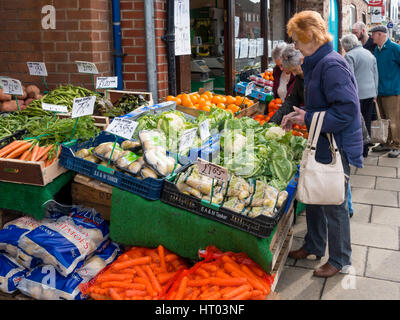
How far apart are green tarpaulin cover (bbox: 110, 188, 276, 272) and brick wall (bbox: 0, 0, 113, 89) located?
8.61ft

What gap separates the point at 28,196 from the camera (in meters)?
3.78

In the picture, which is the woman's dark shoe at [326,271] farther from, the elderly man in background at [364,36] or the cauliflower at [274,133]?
the elderly man in background at [364,36]

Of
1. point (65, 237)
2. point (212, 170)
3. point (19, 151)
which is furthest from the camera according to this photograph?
point (19, 151)

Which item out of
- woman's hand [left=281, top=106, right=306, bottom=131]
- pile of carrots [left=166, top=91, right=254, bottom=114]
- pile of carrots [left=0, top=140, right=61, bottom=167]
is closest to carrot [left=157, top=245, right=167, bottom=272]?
pile of carrots [left=0, top=140, right=61, bottom=167]

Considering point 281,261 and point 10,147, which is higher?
point 10,147

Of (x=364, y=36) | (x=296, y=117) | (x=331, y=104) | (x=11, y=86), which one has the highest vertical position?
(x=364, y=36)

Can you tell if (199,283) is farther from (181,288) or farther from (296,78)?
(296,78)

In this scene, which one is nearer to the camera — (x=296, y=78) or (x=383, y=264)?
(x=383, y=264)

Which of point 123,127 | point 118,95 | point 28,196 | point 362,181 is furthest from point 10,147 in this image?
point 362,181

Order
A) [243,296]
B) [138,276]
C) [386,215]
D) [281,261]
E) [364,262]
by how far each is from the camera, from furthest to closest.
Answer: [386,215]
[364,262]
[281,261]
[138,276]
[243,296]

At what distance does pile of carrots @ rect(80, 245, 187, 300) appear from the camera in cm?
323

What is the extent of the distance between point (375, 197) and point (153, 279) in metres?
3.78

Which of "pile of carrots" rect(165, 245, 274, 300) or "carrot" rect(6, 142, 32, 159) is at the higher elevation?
"carrot" rect(6, 142, 32, 159)

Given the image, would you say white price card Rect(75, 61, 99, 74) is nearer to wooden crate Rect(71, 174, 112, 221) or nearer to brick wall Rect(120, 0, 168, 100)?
brick wall Rect(120, 0, 168, 100)
